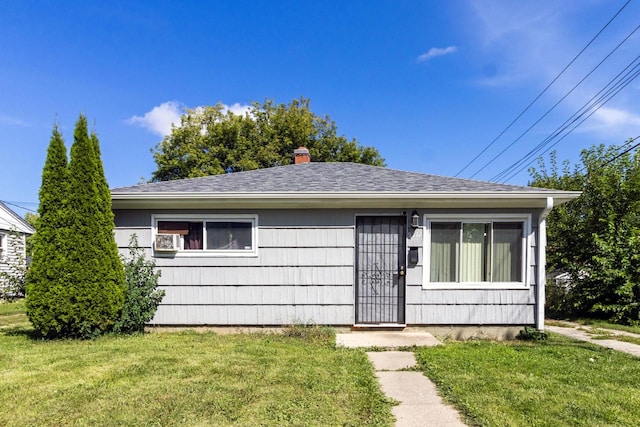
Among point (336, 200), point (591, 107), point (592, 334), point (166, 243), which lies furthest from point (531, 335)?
point (591, 107)

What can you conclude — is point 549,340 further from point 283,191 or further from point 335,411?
point 283,191

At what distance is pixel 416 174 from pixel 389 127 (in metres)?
11.3

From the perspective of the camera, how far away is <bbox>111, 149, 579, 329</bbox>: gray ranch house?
5.94m

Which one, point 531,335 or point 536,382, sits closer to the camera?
point 536,382

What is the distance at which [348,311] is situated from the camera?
600 centimetres

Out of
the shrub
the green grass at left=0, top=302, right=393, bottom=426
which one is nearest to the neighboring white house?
the green grass at left=0, top=302, right=393, bottom=426

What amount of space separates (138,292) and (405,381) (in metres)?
4.29

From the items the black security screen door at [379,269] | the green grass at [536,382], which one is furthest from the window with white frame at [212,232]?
the green grass at [536,382]

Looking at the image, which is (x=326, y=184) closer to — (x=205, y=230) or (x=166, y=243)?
(x=205, y=230)

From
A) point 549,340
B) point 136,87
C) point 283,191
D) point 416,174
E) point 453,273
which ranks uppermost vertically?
point 136,87

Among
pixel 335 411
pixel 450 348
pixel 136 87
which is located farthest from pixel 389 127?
pixel 335 411

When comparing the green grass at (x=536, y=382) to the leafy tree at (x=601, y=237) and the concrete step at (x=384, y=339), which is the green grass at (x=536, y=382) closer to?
the concrete step at (x=384, y=339)

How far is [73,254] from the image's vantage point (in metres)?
5.27

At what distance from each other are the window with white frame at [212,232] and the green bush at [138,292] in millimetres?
515
